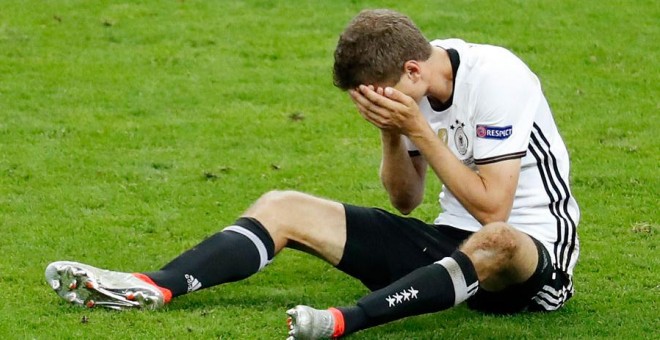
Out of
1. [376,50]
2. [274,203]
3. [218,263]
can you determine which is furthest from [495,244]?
[218,263]

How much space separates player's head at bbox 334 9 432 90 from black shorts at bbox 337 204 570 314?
0.85 meters

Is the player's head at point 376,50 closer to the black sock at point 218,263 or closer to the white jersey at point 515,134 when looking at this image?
the white jersey at point 515,134

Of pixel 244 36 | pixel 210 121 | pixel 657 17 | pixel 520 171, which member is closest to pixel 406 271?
pixel 520 171

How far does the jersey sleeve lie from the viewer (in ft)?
18.2

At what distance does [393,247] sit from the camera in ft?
20.0

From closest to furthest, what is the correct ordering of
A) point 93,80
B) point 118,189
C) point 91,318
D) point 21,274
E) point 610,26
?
1. point 91,318
2. point 21,274
3. point 118,189
4. point 93,80
5. point 610,26

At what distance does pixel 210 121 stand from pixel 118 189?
175 centimetres

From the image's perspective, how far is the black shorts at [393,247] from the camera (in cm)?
603

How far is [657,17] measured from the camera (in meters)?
12.5

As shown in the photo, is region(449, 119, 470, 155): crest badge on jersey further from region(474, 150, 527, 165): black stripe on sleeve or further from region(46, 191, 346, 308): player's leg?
region(46, 191, 346, 308): player's leg

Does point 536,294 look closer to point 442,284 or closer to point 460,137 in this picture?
point 442,284

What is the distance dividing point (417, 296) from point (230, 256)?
989 millimetres

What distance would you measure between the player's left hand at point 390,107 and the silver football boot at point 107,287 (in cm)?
128

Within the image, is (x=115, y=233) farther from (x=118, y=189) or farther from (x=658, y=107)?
(x=658, y=107)
